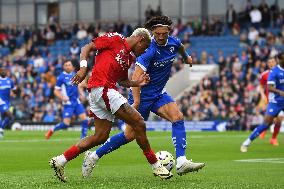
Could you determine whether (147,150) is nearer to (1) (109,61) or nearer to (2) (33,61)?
(1) (109,61)

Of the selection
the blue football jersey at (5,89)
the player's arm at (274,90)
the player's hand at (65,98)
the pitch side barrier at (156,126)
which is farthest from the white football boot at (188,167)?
the pitch side barrier at (156,126)

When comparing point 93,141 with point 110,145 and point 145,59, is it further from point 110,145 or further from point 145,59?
point 145,59

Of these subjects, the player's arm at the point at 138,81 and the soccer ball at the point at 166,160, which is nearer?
the player's arm at the point at 138,81

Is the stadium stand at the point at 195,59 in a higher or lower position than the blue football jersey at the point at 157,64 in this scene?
lower

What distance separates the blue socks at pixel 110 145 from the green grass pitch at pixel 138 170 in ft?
1.29

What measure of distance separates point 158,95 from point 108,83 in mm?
2037

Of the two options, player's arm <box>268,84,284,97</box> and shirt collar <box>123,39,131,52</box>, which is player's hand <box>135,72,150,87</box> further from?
player's arm <box>268,84,284,97</box>

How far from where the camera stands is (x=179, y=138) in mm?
13766

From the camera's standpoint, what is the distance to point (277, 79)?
22156 mm

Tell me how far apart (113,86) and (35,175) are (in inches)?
93.4

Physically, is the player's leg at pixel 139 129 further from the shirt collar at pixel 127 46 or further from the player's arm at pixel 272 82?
the player's arm at pixel 272 82

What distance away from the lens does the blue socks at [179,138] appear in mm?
13695

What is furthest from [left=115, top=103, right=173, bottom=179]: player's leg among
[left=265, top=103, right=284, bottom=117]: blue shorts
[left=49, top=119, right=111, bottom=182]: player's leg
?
[left=265, top=103, right=284, bottom=117]: blue shorts

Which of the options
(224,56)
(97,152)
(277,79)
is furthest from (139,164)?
(224,56)
